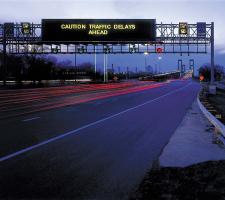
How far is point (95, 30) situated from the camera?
5528 centimetres

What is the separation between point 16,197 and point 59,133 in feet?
25.8

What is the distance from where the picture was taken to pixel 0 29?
188 ft

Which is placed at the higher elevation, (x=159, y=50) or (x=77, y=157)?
(x=159, y=50)

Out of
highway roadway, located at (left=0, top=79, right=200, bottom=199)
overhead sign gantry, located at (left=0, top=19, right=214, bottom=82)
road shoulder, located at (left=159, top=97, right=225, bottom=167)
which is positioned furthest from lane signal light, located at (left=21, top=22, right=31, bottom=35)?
road shoulder, located at (left=159, top=97, right=225, bottom=167)

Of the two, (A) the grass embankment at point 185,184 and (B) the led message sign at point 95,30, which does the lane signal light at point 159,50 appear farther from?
(A) the grass embankment at point 185,184

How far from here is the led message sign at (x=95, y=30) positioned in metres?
55.2

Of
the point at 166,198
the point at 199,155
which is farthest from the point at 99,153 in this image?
the point at 166,198

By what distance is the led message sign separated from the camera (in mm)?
55219

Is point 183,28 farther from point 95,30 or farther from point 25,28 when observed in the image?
point 25,28

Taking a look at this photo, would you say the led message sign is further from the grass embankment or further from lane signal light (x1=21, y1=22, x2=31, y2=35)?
the grass embankment

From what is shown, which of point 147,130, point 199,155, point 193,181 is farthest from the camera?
point 147,130

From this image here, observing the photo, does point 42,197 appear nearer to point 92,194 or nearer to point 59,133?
point 92,194

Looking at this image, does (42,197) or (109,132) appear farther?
(109,132)

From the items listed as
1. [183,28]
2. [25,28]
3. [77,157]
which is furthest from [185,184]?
[25,28]
